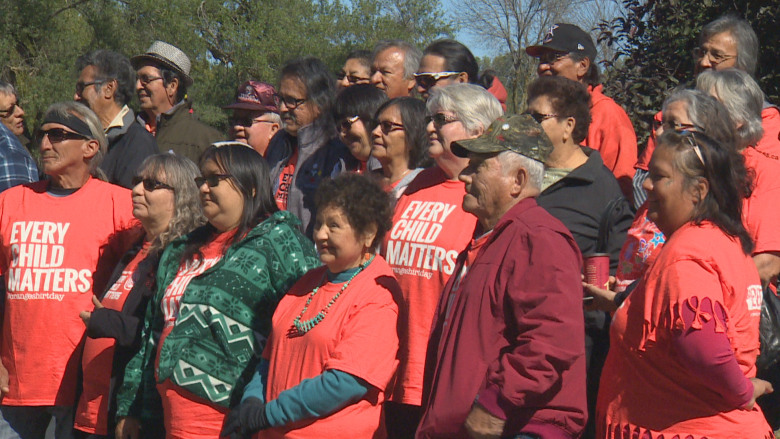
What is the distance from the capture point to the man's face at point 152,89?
259 inches

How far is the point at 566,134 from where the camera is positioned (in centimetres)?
425

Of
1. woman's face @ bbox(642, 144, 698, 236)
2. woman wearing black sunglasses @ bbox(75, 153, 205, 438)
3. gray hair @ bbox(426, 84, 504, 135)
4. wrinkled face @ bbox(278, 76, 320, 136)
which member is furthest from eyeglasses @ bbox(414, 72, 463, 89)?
woman's face @ bbox(642, 144, 698, 236)

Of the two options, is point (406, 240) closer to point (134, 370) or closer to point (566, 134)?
point (566, 134)

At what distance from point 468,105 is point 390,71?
208 centimetres

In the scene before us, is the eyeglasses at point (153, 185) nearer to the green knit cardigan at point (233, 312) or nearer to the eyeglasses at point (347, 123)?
the green knit cardigan at point (233, 312)

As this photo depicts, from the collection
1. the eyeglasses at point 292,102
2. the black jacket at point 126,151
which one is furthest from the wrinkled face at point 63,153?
the eyeglasses at point 292,102

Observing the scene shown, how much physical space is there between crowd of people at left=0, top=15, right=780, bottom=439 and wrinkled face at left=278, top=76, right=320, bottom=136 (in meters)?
0.01

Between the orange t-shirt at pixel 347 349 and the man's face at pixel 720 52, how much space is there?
2465mm

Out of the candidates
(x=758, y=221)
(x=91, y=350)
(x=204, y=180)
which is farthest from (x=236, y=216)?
(x=758, y=221)

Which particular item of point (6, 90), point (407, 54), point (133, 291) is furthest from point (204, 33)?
point (133, 291)

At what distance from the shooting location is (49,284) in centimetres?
478

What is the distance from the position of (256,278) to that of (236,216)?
393 millimetres

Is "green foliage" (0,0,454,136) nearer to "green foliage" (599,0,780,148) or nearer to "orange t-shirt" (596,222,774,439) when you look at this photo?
"green foliage" (599,0,780,148)

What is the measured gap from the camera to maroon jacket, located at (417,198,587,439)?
8.80 feet
